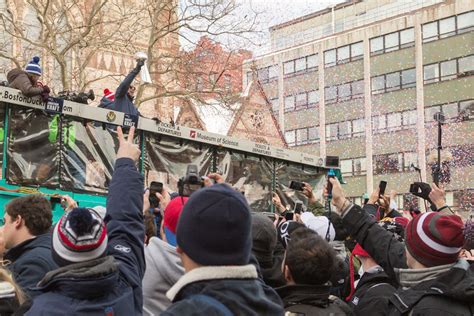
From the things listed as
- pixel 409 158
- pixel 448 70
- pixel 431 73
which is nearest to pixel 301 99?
pixel 431 73

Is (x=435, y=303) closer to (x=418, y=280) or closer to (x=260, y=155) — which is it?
(x=418, y=280)

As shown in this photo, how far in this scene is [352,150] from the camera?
53.4m

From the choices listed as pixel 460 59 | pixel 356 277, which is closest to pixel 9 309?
pixel 356 277

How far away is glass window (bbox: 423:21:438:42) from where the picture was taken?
164 feet

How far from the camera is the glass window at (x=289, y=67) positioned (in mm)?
59875

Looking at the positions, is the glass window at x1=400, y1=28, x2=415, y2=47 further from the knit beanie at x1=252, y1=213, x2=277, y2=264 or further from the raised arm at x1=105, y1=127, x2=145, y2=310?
the raised arm at x1=105, y1=127, x2=145, y2=310

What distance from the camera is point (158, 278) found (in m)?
3.78

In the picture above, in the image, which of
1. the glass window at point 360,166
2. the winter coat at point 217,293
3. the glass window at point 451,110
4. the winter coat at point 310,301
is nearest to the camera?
the winter coat at point 217,293

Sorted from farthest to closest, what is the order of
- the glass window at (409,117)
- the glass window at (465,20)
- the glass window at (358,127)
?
the glass window at (358,127)
the glass window at (409,117)
the glass window at (465,20)

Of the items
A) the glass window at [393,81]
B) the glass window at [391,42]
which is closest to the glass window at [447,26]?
the glass window at [391,42]

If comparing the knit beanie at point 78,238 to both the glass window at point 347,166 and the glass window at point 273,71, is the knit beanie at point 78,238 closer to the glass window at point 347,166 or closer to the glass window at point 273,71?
the glass window at point 347,166

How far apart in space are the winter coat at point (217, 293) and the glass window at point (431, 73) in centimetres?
4951

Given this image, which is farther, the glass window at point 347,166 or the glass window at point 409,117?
the glass window at point 347,166

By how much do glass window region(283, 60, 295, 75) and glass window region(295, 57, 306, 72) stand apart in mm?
444
